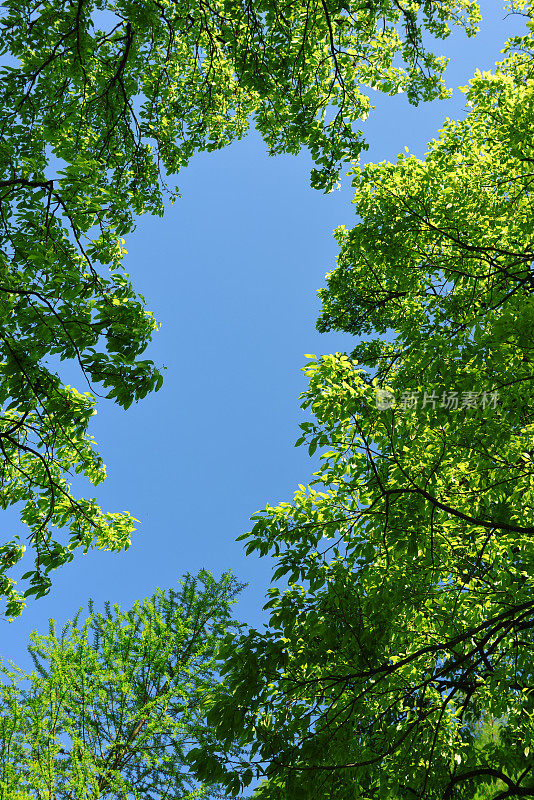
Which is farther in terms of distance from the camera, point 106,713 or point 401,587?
point 106,713

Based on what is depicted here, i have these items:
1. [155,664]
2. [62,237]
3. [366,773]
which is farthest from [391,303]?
[155,664]

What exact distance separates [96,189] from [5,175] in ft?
5.41

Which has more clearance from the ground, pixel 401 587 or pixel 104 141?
pixel 104 141

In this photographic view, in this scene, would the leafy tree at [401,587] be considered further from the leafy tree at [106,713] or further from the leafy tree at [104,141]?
the leafy tree at [106,713]

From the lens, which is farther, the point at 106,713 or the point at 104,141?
the point at 106,713

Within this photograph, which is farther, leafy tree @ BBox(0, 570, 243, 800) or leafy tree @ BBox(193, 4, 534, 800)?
leafy tree @ BBox(0, 570, 243, 800)

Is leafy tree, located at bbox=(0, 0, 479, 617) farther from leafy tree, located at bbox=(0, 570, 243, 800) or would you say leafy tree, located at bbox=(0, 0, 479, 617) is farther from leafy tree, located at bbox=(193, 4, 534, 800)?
leafy tree, located at bbox=(0, 570, 243, 800)

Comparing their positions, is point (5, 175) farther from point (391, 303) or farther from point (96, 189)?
point (391, 303)

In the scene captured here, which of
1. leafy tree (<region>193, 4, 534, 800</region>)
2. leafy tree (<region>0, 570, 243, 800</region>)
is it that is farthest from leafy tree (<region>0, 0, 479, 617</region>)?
leafy tree (<region>0, 570, 243, 800</region>)

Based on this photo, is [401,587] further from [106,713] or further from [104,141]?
[106,713]

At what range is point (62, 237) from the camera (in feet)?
14.9

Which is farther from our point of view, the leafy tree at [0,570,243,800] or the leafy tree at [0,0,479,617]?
the leafy tree at [0,570,243,800]

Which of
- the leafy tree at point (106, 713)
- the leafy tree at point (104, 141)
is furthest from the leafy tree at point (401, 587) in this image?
the leafy tree at point (106, 713)

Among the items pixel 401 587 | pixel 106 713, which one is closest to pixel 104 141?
pixel 401 587
